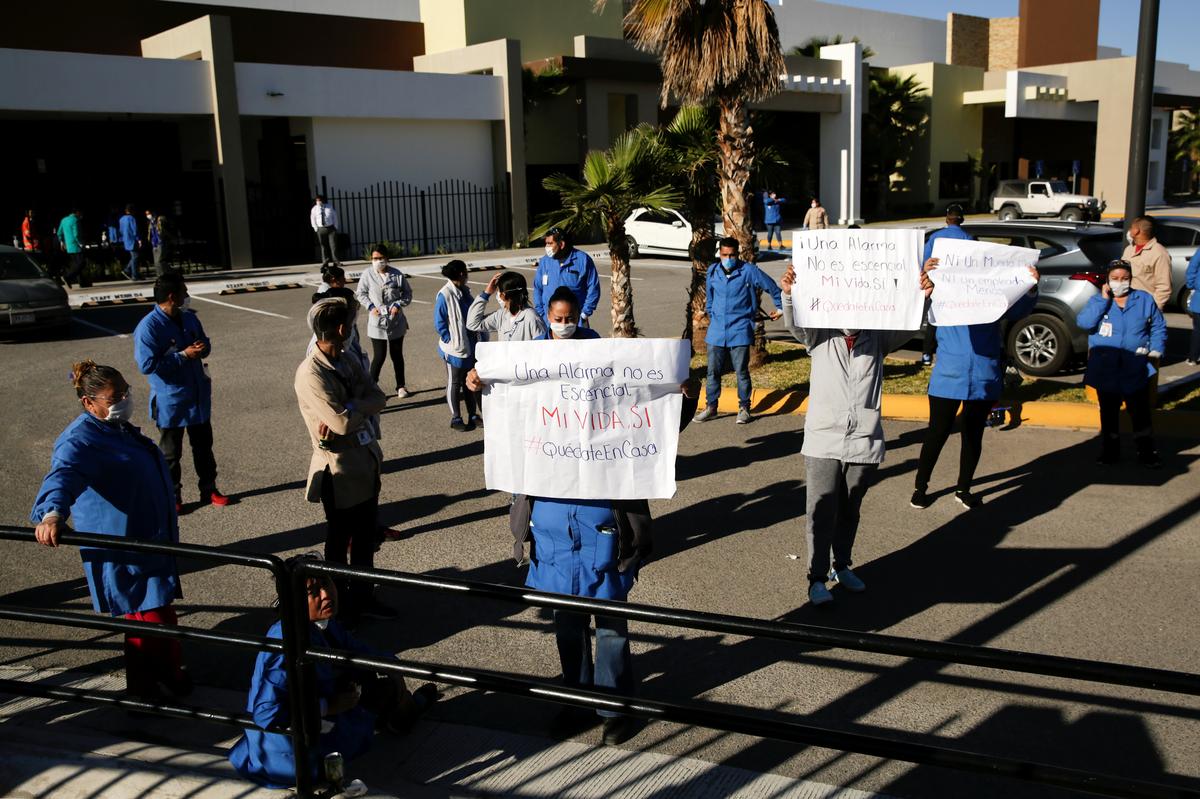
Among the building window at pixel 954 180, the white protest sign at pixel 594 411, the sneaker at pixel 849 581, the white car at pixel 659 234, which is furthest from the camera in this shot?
the building window at pixel 954 180

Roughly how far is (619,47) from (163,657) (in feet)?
103

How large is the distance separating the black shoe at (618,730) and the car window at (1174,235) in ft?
50.3

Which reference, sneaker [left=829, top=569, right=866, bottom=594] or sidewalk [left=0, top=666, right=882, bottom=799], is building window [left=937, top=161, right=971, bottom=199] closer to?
Result: sneaker [left=829, top=569, right=866, bottom=594]

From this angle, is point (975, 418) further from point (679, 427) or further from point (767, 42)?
point (767, 42)

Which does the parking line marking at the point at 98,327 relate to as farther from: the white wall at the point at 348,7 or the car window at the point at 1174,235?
the car window at the point at 1174,235

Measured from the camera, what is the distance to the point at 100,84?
24.0 meters

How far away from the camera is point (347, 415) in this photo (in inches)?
227

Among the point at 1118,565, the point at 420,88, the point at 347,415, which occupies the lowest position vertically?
the point at 1118,565

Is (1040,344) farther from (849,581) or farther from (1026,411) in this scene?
(849,581)

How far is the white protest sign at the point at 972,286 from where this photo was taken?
701 cm

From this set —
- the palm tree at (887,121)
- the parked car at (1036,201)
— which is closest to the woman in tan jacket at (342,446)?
the parked car at (1036,201)

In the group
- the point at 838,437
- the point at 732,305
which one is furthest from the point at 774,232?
the point at 838,437

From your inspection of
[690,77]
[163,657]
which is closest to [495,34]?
[690,77]

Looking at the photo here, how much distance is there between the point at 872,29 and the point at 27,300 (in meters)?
54.7
